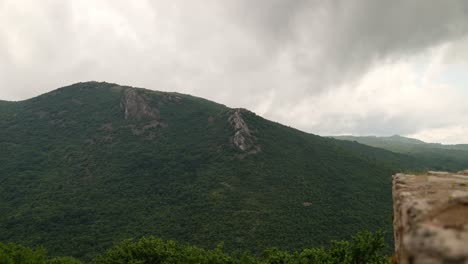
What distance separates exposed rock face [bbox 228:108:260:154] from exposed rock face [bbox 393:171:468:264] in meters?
132

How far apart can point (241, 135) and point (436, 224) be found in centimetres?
13984

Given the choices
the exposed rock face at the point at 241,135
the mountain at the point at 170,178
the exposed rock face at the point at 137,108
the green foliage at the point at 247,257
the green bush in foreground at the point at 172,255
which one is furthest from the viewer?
the exposed rock face at the point at 137,108

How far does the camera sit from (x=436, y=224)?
18.2 feet

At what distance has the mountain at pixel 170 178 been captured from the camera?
8662 cm

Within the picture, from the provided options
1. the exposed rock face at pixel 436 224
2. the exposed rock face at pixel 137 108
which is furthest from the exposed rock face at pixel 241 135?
the exposed rock face at pixel 436 224

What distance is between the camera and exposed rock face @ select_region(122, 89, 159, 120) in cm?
17475

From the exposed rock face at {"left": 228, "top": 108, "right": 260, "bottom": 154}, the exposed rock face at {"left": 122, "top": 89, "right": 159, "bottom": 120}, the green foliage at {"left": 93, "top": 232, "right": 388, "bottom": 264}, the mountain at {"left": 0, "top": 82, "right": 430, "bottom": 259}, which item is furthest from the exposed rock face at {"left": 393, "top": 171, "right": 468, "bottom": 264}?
the exposed rock face at {"left": 122, "top": 89, "right": 159, "bottom": 120}

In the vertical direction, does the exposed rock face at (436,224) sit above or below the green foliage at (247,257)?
above

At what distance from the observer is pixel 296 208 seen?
9956 cm

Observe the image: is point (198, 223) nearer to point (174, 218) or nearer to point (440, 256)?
point (174, 218)

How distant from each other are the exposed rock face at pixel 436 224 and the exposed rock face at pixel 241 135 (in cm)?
13204

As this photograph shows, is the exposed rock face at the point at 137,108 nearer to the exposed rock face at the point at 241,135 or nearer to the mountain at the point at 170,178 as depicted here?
the mountain at the point at 170,178

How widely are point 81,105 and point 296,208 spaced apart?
156 meters

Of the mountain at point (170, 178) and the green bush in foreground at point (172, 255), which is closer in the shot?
the green bush in foreground at point (172, 255)
